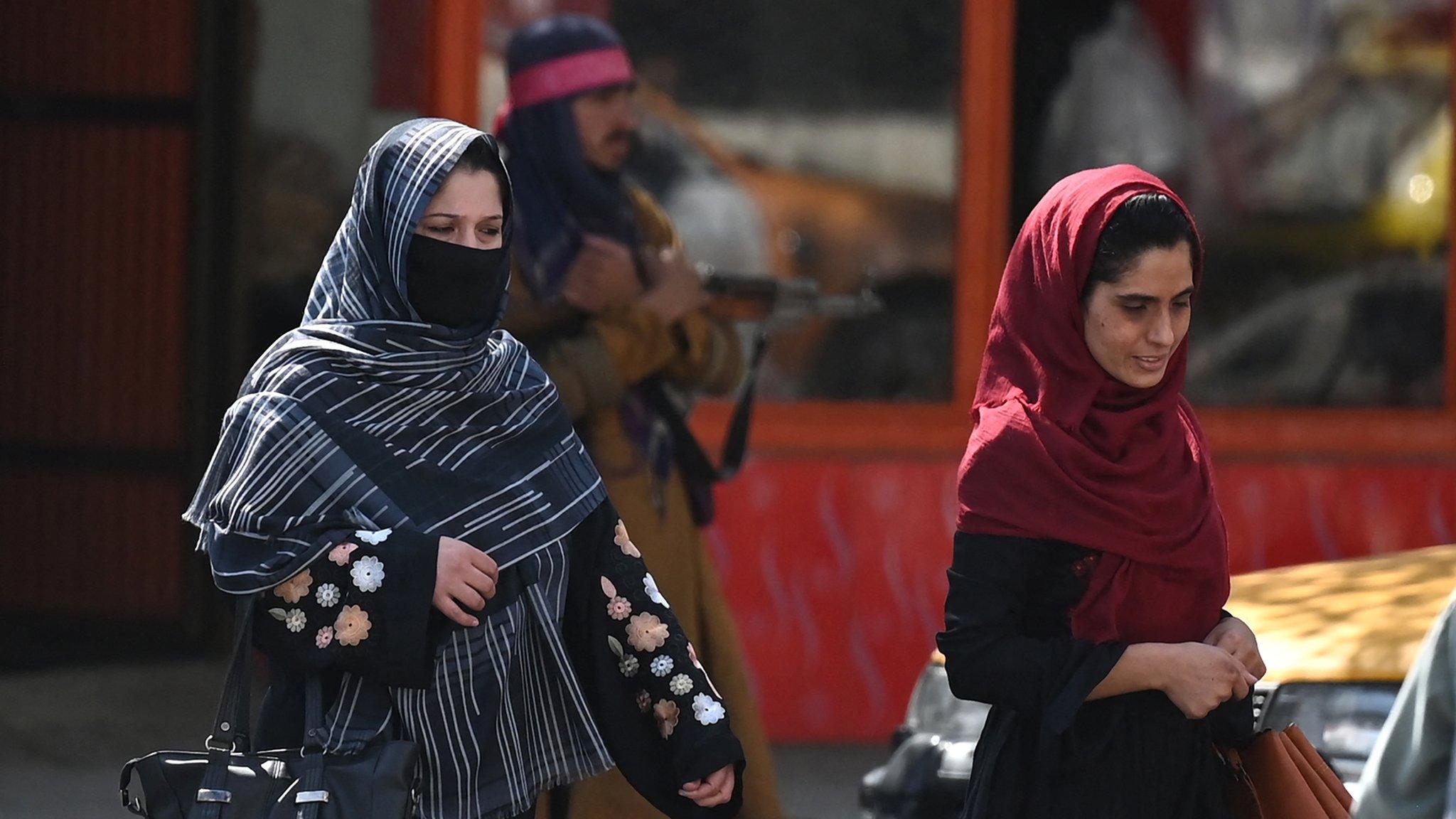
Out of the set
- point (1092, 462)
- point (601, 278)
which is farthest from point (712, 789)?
point (601, 278)

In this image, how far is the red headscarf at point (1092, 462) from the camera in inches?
119

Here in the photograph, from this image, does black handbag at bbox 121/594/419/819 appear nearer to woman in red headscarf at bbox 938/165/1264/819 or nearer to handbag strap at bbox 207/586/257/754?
handbag strap at bbox 207/586/257/754

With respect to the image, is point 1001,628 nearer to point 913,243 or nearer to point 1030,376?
point 1030,376

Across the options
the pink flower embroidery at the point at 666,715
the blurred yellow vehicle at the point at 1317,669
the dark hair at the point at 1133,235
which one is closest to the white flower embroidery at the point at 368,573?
the pink flower embroidery at the point at 666,715

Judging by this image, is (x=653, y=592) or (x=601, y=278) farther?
(x=601, y=278)

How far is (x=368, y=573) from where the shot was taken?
300 cm

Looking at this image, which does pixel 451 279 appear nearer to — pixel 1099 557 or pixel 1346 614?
pixel 1099 557

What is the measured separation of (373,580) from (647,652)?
1.44 feet

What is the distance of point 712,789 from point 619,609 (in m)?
0.28

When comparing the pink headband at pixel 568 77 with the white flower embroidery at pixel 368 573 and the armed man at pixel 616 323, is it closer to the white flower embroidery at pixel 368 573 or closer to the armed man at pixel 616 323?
the armed man at pixel 616 323

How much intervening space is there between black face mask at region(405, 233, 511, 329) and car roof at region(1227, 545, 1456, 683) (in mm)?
1750

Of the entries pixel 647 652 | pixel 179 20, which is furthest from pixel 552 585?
pixel 179 20

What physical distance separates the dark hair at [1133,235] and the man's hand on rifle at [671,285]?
6.97 feet

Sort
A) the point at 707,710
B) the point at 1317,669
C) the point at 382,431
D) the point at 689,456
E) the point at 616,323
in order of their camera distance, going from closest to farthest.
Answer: the point at 382,431 → the point at 707,710 → the point at 1317,669 → the point at 616,323 → the point at 689,456
